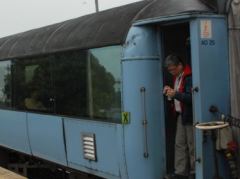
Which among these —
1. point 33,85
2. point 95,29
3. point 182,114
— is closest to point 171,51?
point 182,114

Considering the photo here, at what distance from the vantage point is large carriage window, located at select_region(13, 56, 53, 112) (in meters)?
8.79

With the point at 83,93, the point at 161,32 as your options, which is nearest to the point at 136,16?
the point at 161,32

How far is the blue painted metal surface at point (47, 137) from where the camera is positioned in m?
8.31

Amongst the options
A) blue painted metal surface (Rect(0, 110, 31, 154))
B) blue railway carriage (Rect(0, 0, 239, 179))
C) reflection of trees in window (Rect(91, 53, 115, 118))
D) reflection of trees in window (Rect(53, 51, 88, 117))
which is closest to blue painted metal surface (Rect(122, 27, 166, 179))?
blue railway carriage (Rect(0, 0, 239, 179))

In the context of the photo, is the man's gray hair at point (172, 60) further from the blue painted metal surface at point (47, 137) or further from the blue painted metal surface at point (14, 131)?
the blue painted metal surface at point (14, 131)

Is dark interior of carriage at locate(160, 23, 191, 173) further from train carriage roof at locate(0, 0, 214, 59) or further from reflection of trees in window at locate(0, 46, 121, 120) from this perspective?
reflection of trees in window at locate(0, 46, 121, 120)

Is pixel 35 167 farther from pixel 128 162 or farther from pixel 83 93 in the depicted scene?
pixel 128 162

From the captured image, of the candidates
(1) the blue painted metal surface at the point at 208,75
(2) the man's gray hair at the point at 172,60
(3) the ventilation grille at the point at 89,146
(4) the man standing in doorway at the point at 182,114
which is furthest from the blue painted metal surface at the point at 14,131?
(1) the blue painted metal surface at the point at 208,75

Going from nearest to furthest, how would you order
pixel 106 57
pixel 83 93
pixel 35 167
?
pixel 106 57, pixel 83 93, pixel 35 167

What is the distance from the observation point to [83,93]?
767cm

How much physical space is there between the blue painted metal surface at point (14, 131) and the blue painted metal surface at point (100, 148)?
1870 mm

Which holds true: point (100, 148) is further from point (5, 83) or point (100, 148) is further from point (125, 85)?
point (5, 83)

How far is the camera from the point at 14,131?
33.6 ft

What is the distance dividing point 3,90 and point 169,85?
5.13 metres
